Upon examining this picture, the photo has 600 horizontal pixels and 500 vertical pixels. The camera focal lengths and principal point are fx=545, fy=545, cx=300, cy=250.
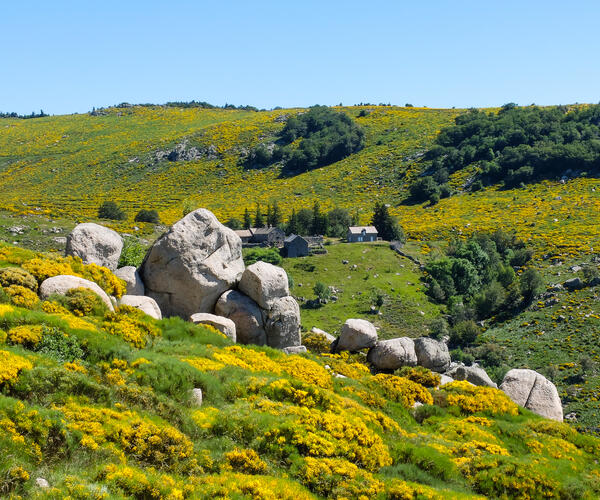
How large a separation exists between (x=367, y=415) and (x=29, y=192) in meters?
176

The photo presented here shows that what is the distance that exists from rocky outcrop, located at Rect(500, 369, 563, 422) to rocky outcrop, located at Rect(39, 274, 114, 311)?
25074mm

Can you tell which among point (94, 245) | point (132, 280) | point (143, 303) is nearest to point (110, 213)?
point (94, 245)

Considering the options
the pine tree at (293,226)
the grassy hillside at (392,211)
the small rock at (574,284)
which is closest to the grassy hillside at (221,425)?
the grassy hillside at (392,211)

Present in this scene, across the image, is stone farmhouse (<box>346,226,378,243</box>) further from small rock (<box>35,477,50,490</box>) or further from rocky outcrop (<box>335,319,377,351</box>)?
small rock (<box>35,477,50,490</box>)

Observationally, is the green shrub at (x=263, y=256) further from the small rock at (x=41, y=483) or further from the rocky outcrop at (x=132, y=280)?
the small rock at (x=41, y=483)

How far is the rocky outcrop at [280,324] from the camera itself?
118 ft

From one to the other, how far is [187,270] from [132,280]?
3.54 metres

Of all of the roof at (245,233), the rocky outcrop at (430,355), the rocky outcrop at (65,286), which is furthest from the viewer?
the roof at (245,233)

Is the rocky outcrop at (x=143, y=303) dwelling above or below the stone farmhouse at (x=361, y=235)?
above

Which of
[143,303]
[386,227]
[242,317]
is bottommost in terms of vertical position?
[386,227]

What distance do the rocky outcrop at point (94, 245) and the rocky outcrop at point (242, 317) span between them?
8153 mm

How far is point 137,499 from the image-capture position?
13820 mm

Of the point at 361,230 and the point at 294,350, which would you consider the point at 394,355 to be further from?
the point at 361,230

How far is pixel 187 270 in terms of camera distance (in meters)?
34.7
